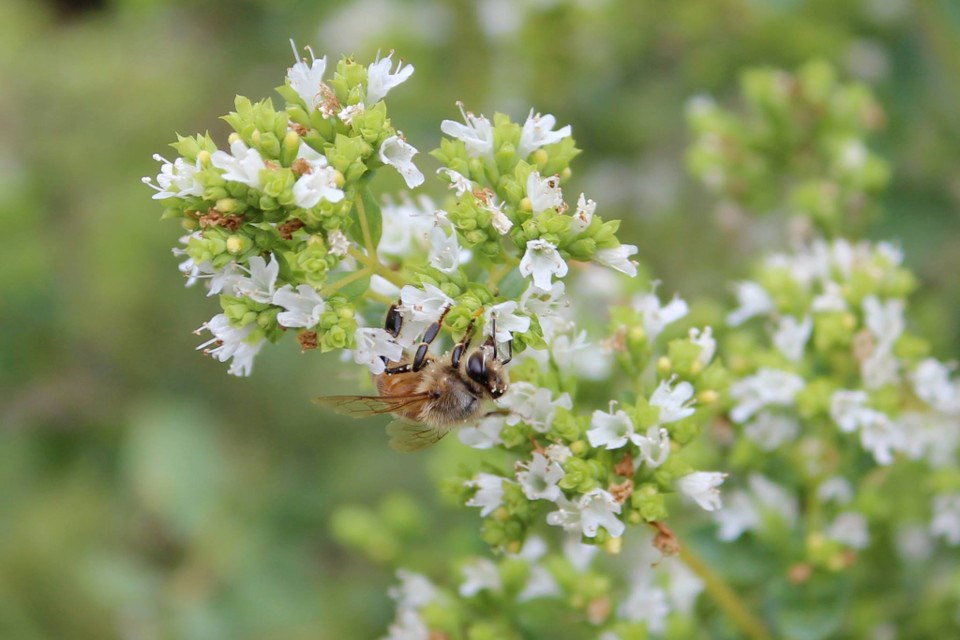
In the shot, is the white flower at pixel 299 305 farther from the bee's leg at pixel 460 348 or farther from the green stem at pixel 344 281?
the bee's leg at pixel 460 348

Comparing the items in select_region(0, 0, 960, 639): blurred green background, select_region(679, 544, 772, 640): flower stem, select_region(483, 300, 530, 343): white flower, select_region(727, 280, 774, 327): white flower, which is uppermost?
select_region(0, 0, 960, 639): blurred green background

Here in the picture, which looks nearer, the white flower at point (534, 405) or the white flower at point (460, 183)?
the white flower at point (460, 183)

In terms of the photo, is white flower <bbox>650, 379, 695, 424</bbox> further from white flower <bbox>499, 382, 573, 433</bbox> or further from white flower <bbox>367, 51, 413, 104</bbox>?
white flower <bbox>367, 51, 413, 104</bbox>

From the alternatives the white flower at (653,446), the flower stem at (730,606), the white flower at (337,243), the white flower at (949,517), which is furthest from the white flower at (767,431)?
the white flower at (337,243)

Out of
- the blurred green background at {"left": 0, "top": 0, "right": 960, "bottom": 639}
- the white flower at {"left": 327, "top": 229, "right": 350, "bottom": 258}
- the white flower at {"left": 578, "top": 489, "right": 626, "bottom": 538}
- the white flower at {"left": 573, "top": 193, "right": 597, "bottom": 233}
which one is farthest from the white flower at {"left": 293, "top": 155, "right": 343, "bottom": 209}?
the blurred green background at {"left": 0, "top": 0, "right": 960, "bottom": 639}

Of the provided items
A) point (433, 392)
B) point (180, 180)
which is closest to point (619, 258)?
point (433, 392)

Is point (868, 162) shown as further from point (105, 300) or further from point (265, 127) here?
point (105, 300)
